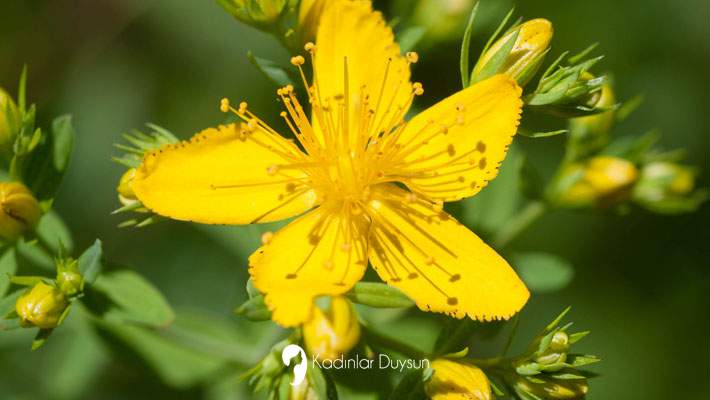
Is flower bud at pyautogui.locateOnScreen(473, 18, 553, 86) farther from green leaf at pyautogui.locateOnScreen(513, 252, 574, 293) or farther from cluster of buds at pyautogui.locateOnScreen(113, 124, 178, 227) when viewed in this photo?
cluster of buds at pyautogui.locateOnScreen(113, 124, 178, 227)

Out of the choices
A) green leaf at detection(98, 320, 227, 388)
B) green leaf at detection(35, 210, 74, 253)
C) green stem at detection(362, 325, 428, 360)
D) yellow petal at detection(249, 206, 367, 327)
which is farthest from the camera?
green leaf at detection(98, 320, 227, 388)

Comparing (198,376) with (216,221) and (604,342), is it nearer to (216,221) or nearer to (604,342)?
(216,221)

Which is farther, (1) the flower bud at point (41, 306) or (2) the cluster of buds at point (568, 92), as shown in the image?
(2) the cluster of buds at point (568, 92)

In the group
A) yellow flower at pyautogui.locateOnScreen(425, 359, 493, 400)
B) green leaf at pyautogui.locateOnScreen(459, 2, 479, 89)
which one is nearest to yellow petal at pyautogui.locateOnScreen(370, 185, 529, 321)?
yellow flower at pyautogui.locateOnScreen(425, 359, 493, 400)

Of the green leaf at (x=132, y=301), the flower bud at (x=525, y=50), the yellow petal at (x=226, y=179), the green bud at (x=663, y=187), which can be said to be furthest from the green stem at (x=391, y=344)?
the green bud at (x=663, y=187)

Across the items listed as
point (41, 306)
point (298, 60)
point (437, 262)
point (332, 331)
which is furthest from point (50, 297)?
point (437, 262)

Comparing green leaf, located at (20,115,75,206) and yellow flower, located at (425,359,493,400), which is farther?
green leaf, located at (20,115,75,206)

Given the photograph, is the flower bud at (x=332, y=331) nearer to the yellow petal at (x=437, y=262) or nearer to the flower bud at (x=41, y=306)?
the yellow petal at (x=437, y=262)
